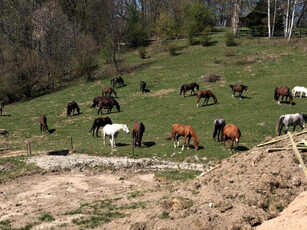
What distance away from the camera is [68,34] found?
5881cm

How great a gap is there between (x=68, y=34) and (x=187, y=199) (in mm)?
53982

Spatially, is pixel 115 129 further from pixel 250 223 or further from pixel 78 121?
pixel 250 223

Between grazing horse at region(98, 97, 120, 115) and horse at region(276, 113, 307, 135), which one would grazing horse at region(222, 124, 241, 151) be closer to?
horse at region(276, 113, 307, 135)

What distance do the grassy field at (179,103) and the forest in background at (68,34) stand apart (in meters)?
5.12

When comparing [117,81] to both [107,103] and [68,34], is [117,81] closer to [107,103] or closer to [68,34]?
[107,103]

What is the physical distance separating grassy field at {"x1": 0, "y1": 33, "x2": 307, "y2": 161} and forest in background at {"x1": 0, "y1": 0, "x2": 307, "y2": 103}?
5.12 meters

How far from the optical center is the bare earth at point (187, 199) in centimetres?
950

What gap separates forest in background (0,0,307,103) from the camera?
50719mm

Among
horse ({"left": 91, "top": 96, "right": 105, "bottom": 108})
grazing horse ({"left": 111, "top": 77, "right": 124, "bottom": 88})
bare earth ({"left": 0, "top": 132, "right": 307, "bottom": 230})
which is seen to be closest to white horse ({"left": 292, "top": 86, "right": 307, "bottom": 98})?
horse ({"left": 91, "top": 96, "right": 105, "bottom": 108})

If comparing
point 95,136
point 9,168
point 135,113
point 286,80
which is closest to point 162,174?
point 9,168

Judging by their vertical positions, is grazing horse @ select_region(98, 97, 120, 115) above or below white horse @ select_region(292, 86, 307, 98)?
below

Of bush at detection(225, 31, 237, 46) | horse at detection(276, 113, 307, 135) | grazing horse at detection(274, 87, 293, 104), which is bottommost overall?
horse at detection(276, 113, 307, 135)

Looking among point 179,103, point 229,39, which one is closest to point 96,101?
point 179,103

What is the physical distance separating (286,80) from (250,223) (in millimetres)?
31170
